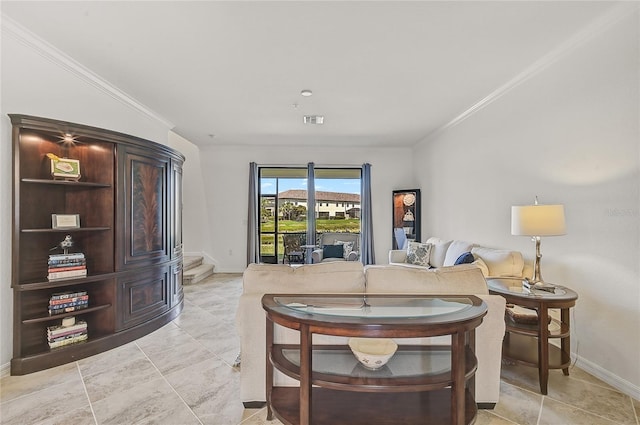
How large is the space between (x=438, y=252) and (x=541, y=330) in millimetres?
2656

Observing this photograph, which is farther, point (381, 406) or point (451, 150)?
point (451, 150)

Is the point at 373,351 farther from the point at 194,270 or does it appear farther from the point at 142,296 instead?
the point at 194,270

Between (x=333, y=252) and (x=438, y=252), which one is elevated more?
(x=438, y=252)

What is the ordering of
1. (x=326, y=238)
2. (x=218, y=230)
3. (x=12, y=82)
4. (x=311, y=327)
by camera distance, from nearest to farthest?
(x=311, y=327) → (x=12, y=82) → (x=326, y=238) → (x=218, y=230)

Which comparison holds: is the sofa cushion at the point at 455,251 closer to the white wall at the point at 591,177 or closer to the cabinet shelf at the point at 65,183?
the white wall at the point at 591,177

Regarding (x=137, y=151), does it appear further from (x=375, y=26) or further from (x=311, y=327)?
(x=311, y=327)

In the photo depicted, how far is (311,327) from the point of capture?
4.89ft

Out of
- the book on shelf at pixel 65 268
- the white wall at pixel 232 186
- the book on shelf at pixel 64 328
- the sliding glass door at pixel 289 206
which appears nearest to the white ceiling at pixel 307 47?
the book on shelf at pixel 65 268

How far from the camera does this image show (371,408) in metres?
1.73

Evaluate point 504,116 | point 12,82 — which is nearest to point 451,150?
point 504,116

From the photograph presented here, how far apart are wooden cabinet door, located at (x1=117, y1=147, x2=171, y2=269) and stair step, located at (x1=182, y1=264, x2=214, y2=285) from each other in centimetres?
216

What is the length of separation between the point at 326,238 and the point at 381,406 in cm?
474

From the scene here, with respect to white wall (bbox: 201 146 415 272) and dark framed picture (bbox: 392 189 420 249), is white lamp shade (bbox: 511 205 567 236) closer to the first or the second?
dark framed picture (bbox: 392 189 420 249)

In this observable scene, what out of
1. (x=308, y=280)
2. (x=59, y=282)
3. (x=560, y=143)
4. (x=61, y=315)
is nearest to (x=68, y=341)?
(x=61, y=315)
